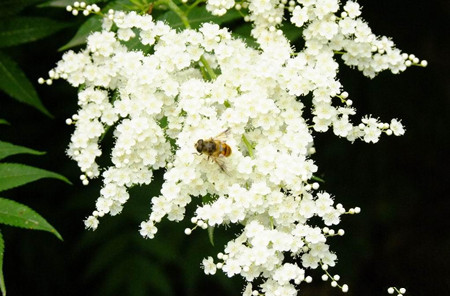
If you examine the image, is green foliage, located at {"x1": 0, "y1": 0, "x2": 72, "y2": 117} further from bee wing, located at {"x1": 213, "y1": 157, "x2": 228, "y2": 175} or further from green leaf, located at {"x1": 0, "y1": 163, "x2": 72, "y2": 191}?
bee wing, located at {"x1": 213, "y1": 157, "x2": 228, "y2": 175}

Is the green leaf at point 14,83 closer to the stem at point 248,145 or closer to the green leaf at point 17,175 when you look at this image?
the green leaf at point 17,175

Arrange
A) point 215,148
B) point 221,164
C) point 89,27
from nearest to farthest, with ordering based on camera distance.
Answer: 1. point 215,148
2. point 221,164
3. point 89,27

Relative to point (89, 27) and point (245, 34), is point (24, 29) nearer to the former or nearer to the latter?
point (89, 27)

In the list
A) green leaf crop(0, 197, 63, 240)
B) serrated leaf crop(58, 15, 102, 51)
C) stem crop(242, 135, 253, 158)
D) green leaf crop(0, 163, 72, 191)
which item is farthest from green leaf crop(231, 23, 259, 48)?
green leaf crop(0, 197, 63, 240)

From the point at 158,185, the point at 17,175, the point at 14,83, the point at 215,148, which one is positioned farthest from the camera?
the point at 158,185

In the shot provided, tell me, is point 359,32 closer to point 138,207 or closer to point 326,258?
point 326,258

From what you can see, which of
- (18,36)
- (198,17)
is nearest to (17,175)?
(18,36)
